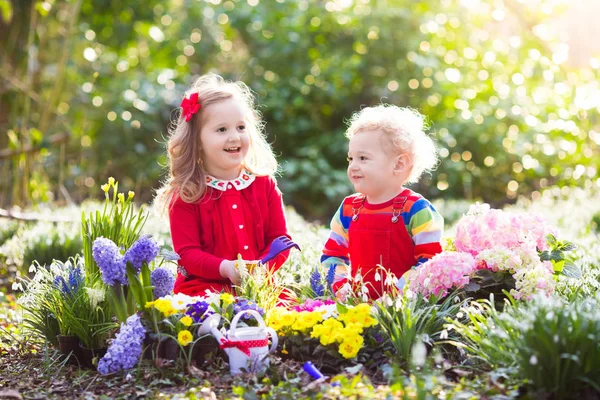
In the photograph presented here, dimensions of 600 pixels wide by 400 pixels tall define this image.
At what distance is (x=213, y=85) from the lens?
400 cm

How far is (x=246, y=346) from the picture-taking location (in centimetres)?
275

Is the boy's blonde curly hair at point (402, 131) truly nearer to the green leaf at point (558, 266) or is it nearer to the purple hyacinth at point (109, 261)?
the green leaf at point (558, 266)

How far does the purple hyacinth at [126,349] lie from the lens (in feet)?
9.08

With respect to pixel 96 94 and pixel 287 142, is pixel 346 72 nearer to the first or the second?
pixel 287 142

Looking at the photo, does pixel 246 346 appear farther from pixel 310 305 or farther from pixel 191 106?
pixel 191 106

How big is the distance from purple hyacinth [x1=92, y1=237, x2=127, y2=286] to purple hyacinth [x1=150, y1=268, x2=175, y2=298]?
0.55 feet

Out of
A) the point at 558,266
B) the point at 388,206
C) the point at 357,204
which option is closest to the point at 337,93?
the point at 357,204

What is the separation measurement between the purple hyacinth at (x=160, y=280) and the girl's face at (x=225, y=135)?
948 millimetres

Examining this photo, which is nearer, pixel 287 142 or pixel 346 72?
pixel 346 72

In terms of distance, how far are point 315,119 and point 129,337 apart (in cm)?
750

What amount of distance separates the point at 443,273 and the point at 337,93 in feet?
22.2

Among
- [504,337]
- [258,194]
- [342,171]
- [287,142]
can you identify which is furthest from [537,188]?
[504,337]

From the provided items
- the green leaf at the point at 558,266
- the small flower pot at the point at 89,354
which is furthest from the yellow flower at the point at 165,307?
the green leaf at the point at 558,266

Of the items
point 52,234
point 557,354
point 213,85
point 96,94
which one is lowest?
point 557,354
